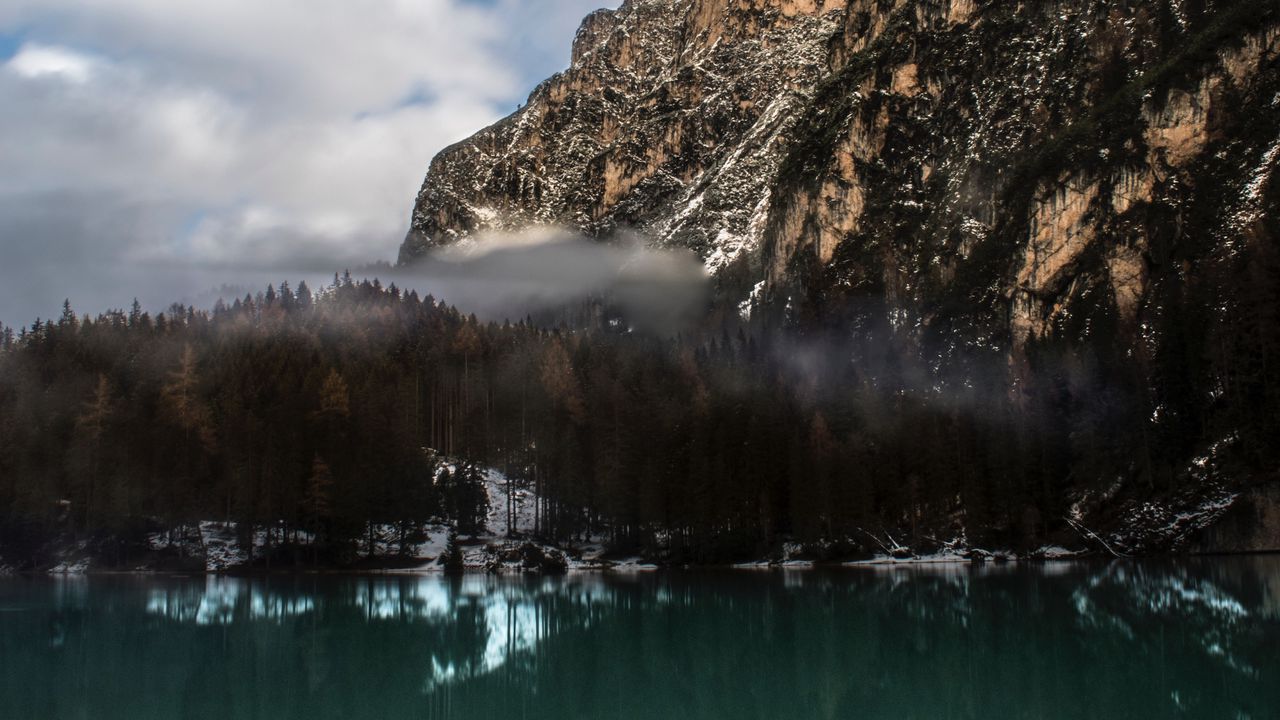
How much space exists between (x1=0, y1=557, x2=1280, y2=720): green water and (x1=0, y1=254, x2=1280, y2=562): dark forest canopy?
18083 millimetres

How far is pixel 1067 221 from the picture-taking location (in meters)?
112

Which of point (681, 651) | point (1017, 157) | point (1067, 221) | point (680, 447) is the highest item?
point (1017, 157)

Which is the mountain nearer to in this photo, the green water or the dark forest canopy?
the dark forest canopy

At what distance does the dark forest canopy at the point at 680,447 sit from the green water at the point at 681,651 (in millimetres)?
18083

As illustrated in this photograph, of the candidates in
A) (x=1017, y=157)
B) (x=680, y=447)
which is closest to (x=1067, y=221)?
(x=1017, y=157)

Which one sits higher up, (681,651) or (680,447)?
(680,447)

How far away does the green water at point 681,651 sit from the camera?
1047 inches

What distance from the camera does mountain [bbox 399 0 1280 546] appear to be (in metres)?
75.3

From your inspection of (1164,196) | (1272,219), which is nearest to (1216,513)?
(1272,219)

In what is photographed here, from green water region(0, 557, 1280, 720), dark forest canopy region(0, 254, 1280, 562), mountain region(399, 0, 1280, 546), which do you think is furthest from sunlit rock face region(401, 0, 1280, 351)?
green water region(0, 557, 1280, 720)

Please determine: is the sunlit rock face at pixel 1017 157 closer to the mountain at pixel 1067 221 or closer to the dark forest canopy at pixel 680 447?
the mountain at pixel 1067 221

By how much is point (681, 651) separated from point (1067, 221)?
91.9 m

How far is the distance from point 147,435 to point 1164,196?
9710 centimetres

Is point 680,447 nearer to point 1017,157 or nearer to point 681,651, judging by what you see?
point 681,651
